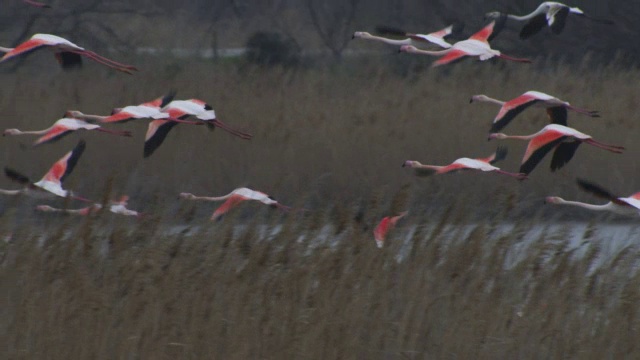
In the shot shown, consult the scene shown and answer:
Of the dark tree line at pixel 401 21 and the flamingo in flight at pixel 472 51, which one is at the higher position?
the flamingo in flight at pixel 472 51

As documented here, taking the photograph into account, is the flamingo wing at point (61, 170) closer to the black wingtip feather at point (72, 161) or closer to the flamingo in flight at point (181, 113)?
the black wingtip feather at point (72, 161)

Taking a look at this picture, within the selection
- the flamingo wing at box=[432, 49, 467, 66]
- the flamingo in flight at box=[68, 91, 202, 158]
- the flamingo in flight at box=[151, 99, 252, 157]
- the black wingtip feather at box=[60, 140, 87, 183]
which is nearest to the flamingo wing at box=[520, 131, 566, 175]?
the flamingo wing at box=[432, 49, 467, 66]

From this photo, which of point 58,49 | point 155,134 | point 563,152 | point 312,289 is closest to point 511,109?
point 563,152

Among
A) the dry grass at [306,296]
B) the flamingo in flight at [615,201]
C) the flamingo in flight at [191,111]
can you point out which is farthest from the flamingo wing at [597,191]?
the flamingo in flight at [191,111]

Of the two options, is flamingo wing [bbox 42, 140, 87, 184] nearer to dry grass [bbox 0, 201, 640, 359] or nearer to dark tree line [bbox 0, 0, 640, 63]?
dry grass [bbox 0, 201, 640, 359]

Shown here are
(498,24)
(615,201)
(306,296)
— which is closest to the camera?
(306,296)

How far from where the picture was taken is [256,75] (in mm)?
13188

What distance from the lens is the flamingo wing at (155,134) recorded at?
7.79 metres

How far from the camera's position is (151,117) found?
754 centimetres

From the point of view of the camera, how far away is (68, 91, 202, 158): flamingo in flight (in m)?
7.52

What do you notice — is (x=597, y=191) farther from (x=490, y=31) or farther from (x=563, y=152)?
(x=490, y=31)

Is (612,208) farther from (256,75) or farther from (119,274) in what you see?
(256,75)

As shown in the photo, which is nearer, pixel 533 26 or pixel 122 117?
pixel 122 117

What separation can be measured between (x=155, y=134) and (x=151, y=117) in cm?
28
